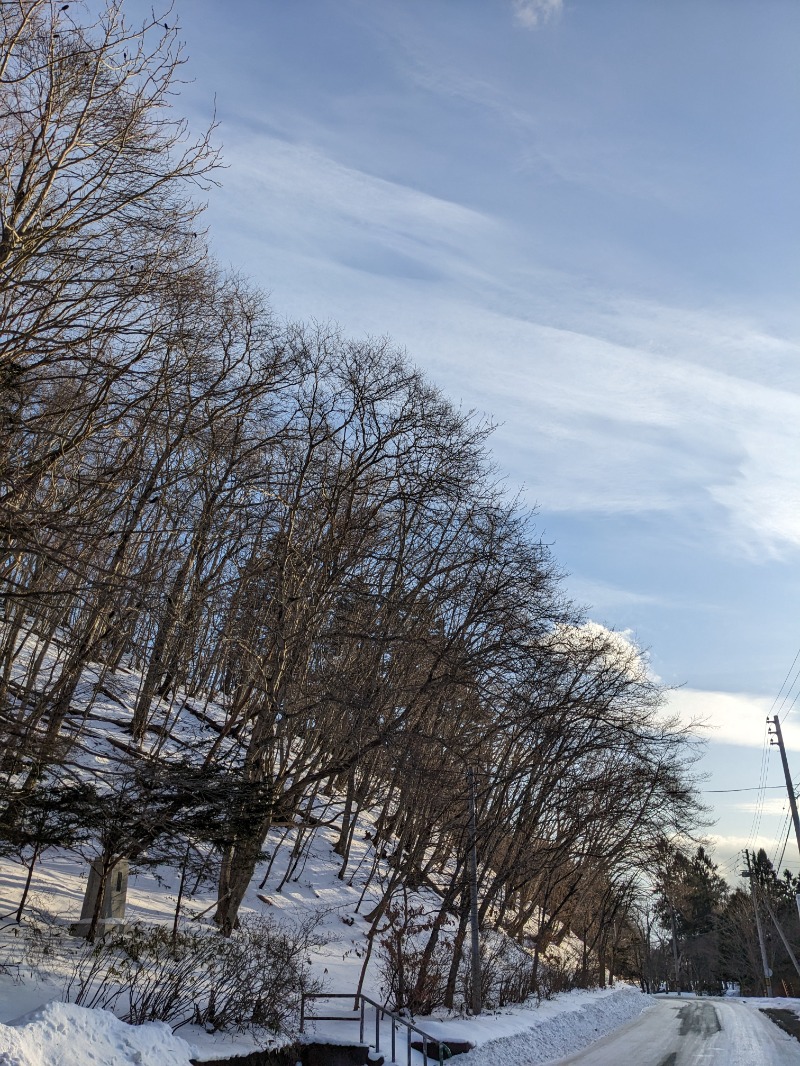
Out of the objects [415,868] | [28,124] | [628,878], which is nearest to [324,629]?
[415,868]

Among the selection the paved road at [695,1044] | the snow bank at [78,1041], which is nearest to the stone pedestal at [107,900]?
the snow bank at [78,1041]

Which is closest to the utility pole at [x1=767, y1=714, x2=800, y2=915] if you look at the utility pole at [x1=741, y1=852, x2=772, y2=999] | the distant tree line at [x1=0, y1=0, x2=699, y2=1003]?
the distant tree line at [x1=0, y1=0, x2=699, y2=1003]

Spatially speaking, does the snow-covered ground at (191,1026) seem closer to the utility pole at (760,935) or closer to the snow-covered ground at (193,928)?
the snow-covered ground at (193,928)

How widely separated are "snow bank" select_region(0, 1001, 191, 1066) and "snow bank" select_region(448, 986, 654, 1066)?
23.9 ft

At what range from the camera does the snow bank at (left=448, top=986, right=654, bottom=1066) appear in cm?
1559

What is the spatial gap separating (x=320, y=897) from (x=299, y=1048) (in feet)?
39.3

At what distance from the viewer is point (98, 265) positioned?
9.15 metres

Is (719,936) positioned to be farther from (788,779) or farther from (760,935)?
(788,779)

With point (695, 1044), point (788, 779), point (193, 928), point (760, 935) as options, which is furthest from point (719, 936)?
point (193, 928)

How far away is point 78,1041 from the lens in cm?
776

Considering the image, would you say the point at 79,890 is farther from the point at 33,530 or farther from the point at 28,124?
the point at 28,124

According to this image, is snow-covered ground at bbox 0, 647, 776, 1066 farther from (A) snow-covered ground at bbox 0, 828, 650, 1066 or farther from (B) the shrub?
(B) the shrub

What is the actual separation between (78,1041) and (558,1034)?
1666cm

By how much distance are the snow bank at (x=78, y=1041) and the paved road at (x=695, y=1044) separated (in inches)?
450
